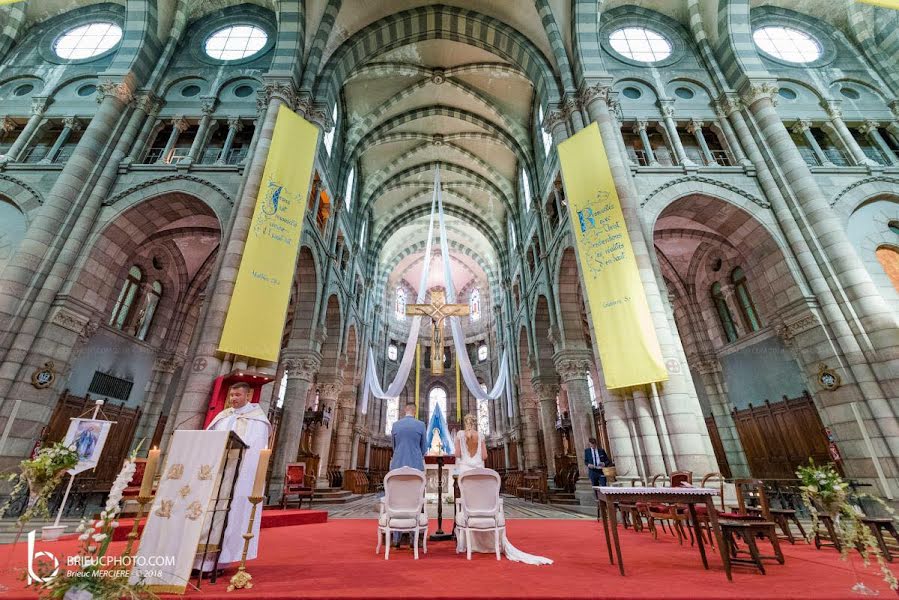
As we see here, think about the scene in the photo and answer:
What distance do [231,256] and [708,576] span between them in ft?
30.9

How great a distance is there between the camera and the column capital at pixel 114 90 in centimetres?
1068

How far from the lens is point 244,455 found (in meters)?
3.71

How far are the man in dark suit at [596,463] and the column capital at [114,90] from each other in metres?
15.6

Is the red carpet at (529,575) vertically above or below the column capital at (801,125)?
below

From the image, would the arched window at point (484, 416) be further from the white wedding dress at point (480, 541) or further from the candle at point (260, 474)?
the candle at point (260, 474)

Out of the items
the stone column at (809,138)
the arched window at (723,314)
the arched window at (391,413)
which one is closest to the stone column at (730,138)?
the stone column at (809,138)

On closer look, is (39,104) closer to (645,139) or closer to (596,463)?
(645,139)

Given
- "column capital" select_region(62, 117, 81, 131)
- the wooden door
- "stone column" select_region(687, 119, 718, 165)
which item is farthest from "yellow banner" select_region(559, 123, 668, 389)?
"column capital" select_region(62, 117, 81, 131)

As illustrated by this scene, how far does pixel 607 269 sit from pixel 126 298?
584 inches

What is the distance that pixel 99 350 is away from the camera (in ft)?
39.1

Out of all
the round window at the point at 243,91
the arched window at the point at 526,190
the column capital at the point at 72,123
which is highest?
the arched window at the point at 526,190

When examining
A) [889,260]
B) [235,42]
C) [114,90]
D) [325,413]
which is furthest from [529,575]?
[235,42]

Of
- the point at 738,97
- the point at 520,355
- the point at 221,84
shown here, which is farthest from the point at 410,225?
the point at 738,97

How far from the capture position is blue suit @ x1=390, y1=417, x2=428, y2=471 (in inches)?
203
